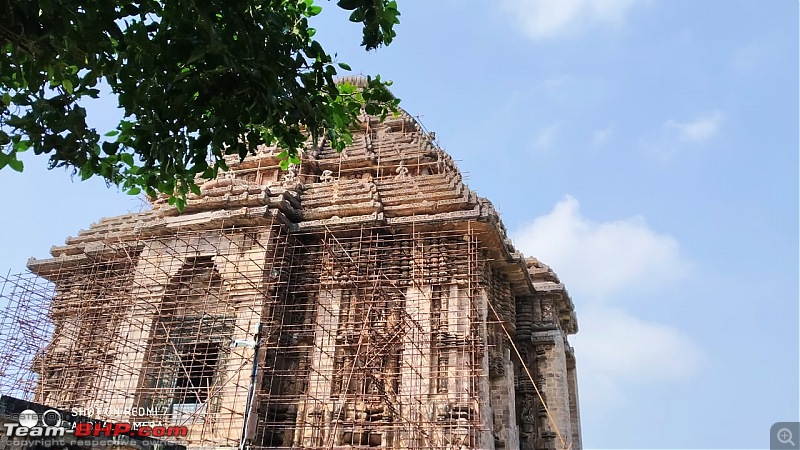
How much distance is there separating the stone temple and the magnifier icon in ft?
20.3

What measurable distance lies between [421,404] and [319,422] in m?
2.26

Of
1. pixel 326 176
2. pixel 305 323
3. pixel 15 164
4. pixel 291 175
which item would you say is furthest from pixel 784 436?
pixel 291 175

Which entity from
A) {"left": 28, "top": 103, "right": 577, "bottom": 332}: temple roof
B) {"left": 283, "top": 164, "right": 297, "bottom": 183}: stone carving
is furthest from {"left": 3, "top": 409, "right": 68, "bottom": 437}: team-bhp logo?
{"left": 283, "top": 164, "right": 297, "bottom": 183}: stone carving

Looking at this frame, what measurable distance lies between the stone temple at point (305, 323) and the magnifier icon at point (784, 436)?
620 centimetres

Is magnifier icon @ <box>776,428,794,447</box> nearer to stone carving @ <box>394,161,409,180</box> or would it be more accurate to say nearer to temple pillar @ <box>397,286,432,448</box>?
temple pillar @ <box>397,286,432,448</box>

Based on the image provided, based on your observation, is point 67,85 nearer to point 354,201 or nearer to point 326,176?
point 354,201

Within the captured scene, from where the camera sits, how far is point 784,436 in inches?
342

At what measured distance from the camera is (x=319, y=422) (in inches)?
580

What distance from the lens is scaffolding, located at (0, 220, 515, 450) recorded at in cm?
1462

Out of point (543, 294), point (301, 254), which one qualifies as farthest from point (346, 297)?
point (543, 294)

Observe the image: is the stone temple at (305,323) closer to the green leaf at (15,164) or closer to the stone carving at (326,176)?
the stone carving at (326,176)

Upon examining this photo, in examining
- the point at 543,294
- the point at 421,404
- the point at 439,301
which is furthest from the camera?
the point at 543,294

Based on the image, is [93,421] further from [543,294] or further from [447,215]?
[543,294]

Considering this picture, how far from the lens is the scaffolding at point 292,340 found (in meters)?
14.6
